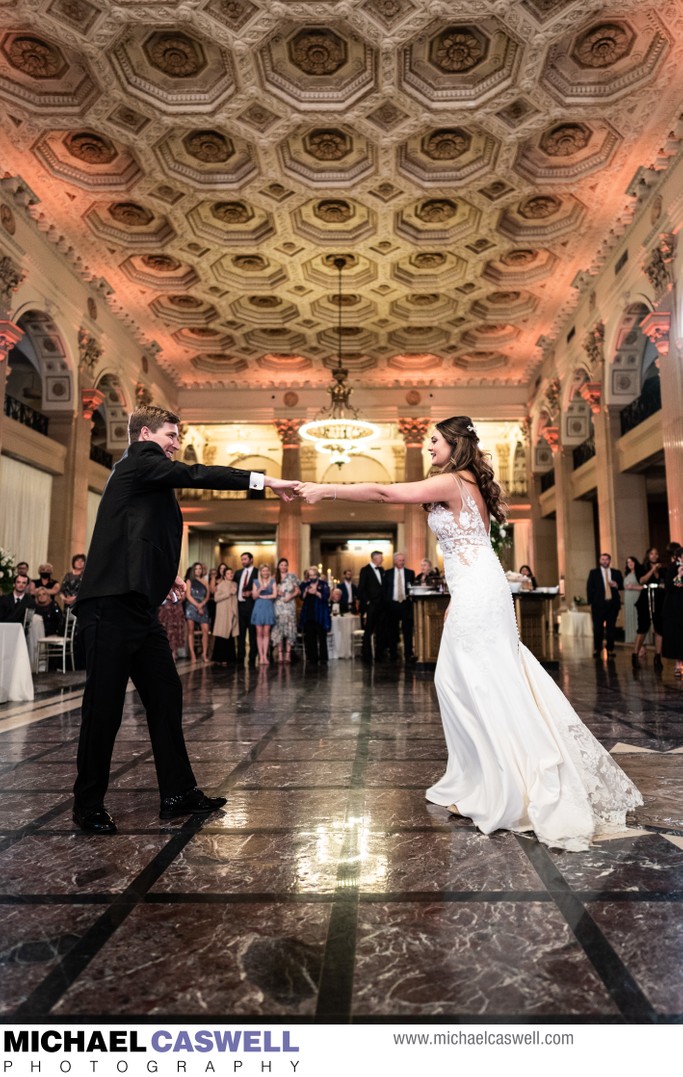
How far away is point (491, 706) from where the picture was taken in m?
2.49

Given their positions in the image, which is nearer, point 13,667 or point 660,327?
point 13,667

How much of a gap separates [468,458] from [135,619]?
1.43 m

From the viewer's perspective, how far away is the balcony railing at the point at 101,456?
1644 cm

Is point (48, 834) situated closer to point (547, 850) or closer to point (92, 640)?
point (92, 640)

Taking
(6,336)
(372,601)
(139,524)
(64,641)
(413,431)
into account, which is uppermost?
(413,431)

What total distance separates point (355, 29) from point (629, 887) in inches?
363

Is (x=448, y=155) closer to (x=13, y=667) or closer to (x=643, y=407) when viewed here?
(x=643, y=407)

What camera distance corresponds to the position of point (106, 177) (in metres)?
10.8

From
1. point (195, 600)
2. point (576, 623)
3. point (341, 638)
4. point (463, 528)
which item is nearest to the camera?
point (463, 528)

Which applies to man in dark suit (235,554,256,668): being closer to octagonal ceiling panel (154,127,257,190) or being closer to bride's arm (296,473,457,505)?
octagonal ceiling panel (154,127,257,190)

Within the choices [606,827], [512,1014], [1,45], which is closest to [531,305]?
[1,45]

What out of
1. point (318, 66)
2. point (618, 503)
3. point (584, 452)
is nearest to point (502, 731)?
point (318, 66)

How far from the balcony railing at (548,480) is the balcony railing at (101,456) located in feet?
38.1

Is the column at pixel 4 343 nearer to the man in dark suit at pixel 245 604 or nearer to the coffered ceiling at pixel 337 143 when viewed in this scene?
the coffered ceiling at pixel 337 143
